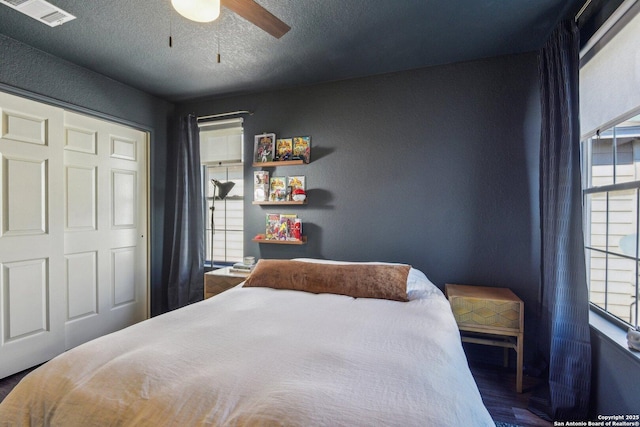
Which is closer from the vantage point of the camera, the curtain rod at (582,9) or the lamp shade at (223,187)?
the curtain rod at (582,9)

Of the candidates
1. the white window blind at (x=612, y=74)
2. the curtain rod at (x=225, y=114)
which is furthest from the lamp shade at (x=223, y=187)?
the white window blind at (x=612, y=74)

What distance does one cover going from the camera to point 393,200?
8.61ft

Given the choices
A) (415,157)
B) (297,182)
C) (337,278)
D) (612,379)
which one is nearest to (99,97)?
(297,182)

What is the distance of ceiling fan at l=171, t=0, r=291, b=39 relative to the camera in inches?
46.2

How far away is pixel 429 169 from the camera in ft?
8.30

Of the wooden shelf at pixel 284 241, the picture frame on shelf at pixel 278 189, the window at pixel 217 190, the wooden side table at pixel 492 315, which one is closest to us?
the wooden side table at pixel 492 315

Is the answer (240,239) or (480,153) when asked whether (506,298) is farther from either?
(240,239)

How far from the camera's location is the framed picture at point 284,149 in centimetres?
296

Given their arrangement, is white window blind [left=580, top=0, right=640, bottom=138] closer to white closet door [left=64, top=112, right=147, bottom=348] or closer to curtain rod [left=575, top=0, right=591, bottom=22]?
curtain rod [left=575, top=0, right=591, bottom=22]

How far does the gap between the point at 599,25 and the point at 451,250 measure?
1.66 meters

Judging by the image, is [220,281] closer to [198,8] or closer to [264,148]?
[264,148]

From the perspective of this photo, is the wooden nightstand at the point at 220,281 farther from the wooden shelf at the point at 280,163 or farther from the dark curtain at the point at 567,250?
the dark curtain at the point at 567,250

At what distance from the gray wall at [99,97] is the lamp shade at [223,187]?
0.80 metres

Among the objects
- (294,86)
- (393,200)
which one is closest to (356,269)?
(393,200)
